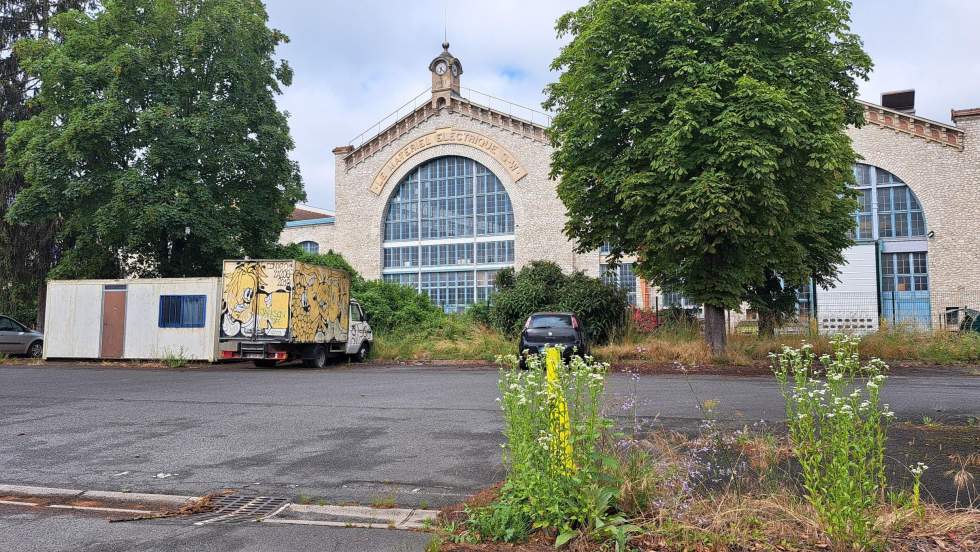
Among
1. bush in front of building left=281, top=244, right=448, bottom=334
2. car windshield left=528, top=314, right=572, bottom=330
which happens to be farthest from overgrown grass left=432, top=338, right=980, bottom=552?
bush in front of building left=281, top=244, right=448, bottom=334

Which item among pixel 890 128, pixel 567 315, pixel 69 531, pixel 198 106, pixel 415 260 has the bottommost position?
pixel 69 531

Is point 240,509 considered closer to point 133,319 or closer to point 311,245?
point 133,319

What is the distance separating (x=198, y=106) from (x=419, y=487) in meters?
21.5

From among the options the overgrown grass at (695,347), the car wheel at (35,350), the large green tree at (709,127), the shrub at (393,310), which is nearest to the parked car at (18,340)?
Answer: the car wheel at (35,350)

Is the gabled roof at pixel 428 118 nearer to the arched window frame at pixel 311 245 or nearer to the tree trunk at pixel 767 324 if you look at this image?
the arched window frame at pixel 311 245

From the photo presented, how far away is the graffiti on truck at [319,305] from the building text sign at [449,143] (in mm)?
21995

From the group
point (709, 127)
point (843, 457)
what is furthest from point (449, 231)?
point (843, 457)

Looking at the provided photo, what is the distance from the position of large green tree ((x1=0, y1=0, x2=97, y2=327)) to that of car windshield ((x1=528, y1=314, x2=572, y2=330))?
20.9 m

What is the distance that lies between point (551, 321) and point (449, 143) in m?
27.6

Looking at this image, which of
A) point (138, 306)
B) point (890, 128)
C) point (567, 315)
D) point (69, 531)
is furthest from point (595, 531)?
point (890, 128)

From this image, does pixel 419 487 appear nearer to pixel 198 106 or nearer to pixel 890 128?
pixel 198 106

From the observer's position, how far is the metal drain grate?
4883 millimetres

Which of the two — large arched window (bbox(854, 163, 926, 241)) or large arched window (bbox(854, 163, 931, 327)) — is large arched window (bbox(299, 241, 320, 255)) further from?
large arched window (bbox(854, 163, 926, 241))

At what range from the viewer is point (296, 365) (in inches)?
816
